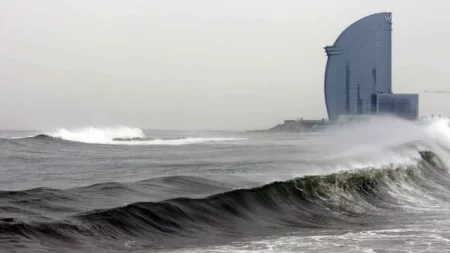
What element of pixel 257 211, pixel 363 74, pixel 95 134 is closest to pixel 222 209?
pixel 257 211

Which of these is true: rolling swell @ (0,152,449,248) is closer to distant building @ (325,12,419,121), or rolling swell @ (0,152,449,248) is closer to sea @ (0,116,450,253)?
sea @ (0,116,450,253)

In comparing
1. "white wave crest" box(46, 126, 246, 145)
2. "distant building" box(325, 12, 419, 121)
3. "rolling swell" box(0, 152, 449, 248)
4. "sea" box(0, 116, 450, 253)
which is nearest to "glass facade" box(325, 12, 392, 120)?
"distant building" box(325, 12, 419, 121)

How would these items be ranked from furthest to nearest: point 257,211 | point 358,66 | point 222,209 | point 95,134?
point 358,66, point 95,134, point 257,211, point 222,209

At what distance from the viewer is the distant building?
5423 inches

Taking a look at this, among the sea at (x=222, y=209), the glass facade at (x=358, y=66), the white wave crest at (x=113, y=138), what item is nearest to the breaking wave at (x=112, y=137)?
the white wave crest at (x=113, y=138)

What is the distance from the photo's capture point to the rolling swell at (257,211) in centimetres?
1095

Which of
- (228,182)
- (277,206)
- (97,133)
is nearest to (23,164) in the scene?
(228,182)

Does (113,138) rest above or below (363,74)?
below

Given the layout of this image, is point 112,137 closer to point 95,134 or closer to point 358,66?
point 95,134

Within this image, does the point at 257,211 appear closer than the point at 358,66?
Yes

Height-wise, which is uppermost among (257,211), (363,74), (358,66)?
(358,66)

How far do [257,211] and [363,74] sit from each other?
5144 inches

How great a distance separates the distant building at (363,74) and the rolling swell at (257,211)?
116735 millimetres

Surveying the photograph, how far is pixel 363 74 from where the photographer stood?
14125 centimetres
